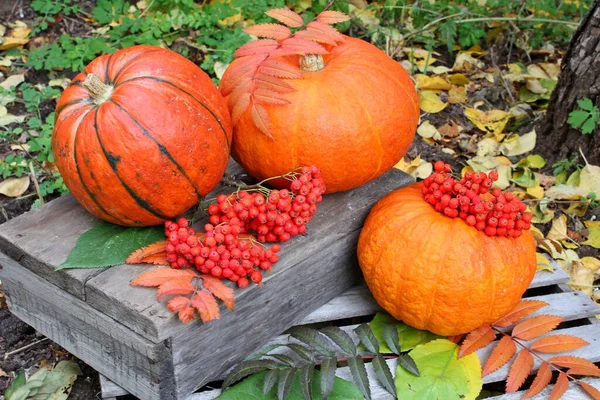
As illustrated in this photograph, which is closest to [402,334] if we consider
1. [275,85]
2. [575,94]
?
[275,85]

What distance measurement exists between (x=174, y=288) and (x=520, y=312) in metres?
1.22

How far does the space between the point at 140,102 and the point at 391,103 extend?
0.83 metres

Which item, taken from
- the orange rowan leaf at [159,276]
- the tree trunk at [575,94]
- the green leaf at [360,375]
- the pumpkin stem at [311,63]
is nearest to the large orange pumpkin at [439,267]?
the green leaf at [360,375]

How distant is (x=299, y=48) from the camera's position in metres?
2.21

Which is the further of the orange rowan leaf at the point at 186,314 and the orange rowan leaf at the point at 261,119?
the orange rowan leaf at the point at 261,119

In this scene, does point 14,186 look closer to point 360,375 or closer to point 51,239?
point 51,239

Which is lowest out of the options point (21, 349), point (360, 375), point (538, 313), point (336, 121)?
point (21, 349)

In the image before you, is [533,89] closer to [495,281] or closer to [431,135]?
[431,135]

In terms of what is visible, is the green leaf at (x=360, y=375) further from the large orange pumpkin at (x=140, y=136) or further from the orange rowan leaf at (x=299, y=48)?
Answer: the orange rowan leaf at (x=299, y=48)

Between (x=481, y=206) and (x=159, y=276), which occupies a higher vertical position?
(x=481, y=206)

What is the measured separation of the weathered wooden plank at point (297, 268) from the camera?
6.36ft

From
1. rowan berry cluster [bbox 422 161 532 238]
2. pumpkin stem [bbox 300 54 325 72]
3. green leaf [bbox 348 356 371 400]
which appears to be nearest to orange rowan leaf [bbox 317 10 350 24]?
pumpkin stem [bbox 300 54 325 72]

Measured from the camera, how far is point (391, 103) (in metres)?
2.31

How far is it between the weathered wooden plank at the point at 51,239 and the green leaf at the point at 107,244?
0.09 ft
